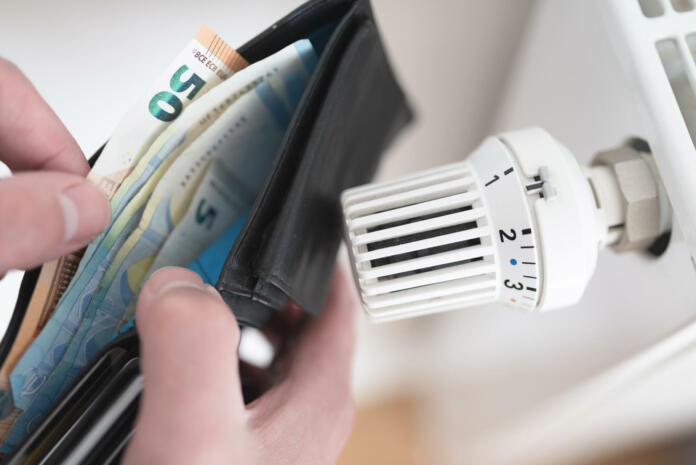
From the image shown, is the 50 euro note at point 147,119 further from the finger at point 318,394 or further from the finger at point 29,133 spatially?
the finger at point 318,394

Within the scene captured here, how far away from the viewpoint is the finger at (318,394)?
1.04 ft

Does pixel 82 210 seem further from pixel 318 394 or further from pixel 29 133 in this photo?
pixel 318 394

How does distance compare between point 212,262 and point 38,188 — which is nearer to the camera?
point 38,188

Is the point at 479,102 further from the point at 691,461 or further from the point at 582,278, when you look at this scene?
the point at 691,461

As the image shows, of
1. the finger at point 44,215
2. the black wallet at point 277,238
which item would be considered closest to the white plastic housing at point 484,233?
the black wallet at point 277,238

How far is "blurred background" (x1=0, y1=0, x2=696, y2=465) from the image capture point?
1.10ft

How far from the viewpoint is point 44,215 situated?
235 mm

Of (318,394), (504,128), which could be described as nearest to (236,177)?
(318,394)

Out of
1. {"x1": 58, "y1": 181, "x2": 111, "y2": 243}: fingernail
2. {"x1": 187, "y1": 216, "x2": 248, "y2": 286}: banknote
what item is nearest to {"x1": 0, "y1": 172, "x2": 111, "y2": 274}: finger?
{"x1": 58, "y1": 181, "x2": 111, "y2": 243}: fingernail

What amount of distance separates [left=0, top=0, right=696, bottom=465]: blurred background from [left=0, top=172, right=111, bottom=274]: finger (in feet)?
0.30

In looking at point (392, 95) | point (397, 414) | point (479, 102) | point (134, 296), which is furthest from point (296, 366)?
point (397, 414)

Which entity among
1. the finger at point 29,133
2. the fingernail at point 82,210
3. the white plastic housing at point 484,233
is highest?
the finger at point 29,133

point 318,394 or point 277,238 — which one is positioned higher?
point 277,238

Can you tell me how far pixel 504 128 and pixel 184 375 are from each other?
1.45 feet
